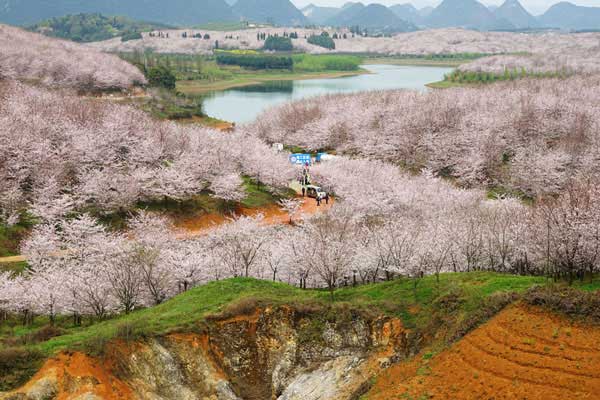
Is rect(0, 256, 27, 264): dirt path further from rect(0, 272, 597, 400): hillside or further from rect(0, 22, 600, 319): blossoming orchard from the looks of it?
rect(0, 272, 597, 400): hillside

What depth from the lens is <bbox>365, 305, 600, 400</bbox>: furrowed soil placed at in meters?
16.3

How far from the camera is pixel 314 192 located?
5566cm

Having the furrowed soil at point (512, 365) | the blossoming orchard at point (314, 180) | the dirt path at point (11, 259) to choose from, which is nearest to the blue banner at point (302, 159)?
the blossoming orchard at point (314, 180)

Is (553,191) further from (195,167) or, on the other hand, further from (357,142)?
(195,167)

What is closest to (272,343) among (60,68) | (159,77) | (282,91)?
(60,68)

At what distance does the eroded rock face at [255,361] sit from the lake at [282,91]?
76.3 m

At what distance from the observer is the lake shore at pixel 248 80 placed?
135538 millimetres

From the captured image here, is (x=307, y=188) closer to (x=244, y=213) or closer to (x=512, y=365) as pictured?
(x=244, y=213)

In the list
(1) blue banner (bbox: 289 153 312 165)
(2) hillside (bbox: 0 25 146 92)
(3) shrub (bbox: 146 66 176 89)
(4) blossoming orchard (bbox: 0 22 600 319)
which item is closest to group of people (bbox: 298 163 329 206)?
(1) blue banner (bbox: 289 153 312 165)

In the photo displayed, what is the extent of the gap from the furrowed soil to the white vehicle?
113ft

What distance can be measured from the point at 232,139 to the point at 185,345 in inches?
1751

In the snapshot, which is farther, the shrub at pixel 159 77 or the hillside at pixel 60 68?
the shrub at pixel 159 77

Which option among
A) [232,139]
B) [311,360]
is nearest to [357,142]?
[232,139]

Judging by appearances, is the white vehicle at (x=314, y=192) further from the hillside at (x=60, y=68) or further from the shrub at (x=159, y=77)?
the shrub at (x=159, y=77)
